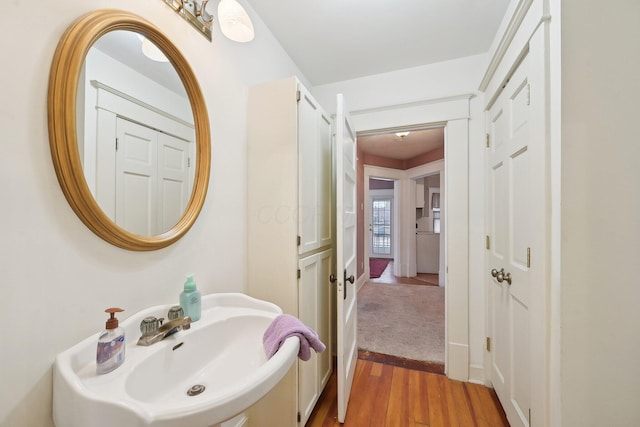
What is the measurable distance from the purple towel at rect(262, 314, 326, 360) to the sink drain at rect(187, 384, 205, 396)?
0.23 m

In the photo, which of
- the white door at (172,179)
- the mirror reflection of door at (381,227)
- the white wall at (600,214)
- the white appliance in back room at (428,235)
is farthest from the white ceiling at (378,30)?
the mirror reflection of door at (381,227)

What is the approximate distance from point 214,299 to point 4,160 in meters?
0.75

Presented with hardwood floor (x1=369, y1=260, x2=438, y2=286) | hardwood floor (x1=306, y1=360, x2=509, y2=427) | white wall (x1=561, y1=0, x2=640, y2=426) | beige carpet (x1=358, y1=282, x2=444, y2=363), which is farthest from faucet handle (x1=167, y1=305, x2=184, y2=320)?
hardwood floor (x1=369, y1=260, x2=438, y2=286)

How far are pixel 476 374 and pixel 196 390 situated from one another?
6.37 feet

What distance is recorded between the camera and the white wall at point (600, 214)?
0.78m

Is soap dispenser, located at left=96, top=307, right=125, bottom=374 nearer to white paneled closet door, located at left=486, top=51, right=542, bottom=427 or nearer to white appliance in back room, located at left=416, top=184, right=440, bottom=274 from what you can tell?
white paneled closet door, located at left=486, top=51, right=542, bottom=427

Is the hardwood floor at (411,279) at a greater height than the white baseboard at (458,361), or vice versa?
the white baseboard at (458,361)

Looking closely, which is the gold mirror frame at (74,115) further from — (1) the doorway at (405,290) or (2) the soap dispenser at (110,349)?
(1) the doorway at (405,290)

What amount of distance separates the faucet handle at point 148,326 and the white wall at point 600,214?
4.49ft

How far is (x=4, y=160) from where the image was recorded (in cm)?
53

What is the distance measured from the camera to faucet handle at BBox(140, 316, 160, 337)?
2.44 ft

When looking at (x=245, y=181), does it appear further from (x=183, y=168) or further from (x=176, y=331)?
(x=176, y=331)

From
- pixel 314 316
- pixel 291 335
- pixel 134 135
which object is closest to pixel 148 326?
→ pixel 291 335

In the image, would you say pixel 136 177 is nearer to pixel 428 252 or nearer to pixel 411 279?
pixel 411 279
